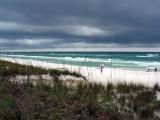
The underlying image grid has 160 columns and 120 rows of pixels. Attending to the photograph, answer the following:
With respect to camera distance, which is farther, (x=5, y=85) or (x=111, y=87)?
(x=111, y=87)

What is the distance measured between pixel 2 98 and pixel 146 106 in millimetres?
2804

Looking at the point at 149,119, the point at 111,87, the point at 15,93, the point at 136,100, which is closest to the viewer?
the point at 149,119

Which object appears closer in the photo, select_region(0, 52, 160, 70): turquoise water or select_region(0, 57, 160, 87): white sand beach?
select_region(0, 57, 160, 87): white sand beach

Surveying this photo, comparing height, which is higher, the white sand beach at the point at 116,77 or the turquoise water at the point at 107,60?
the turquoise water at the point at 107,60

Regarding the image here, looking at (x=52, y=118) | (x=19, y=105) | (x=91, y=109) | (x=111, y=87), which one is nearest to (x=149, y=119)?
(x=91, y=109)

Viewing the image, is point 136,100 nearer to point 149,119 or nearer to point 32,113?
point 149,119

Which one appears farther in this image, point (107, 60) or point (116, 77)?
point (107, 60)

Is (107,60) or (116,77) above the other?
(107,60)

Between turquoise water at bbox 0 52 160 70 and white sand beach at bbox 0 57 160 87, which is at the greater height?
turquoise water at bbox 0 52 160 70

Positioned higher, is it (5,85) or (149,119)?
(5,85)

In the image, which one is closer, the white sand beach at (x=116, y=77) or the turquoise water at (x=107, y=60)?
the white sand beach at (x=116, y=77)

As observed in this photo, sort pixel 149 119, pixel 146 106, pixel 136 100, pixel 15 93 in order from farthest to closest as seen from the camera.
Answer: pixel 136 100
pixel 146 106
pixel 15 93
pixel 149 119

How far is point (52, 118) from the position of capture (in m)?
4.16

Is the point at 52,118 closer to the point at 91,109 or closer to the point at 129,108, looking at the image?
the point at 91,109
